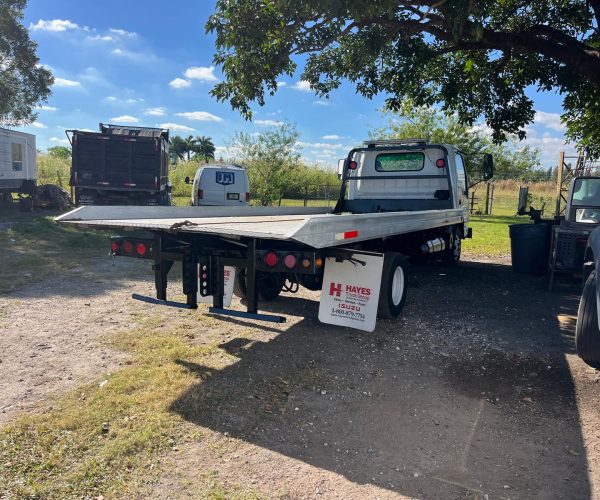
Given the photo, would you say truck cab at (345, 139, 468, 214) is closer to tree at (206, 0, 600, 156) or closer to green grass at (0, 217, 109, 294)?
tree at (206, 0, 600, 156)

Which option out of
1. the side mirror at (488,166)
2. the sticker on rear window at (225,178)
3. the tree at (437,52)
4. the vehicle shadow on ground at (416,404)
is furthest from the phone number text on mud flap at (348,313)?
the sticker on rear window at (225,178)

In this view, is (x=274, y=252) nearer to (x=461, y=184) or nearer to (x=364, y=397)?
(x=364, y=397)

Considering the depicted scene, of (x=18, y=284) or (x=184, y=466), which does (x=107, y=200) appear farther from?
(x=184, y=466)

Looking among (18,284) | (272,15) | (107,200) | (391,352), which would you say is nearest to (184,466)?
(391,352)

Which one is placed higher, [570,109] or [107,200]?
[570,109]

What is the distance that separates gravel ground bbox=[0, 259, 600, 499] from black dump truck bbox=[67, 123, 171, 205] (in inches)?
337

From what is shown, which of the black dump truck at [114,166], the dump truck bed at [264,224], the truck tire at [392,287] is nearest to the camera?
the dump truck bed at [264,224]

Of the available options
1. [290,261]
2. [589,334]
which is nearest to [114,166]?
[290,261]

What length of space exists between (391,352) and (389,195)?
4188 millimetres

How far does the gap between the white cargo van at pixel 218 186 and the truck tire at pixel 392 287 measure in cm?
943

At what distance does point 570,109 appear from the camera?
10688mm

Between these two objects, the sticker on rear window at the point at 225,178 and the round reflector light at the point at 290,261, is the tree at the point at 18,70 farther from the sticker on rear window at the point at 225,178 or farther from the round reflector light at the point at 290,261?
the round reflector light at the point at 290,261

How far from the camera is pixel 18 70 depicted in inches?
736

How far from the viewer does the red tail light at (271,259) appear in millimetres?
3893
